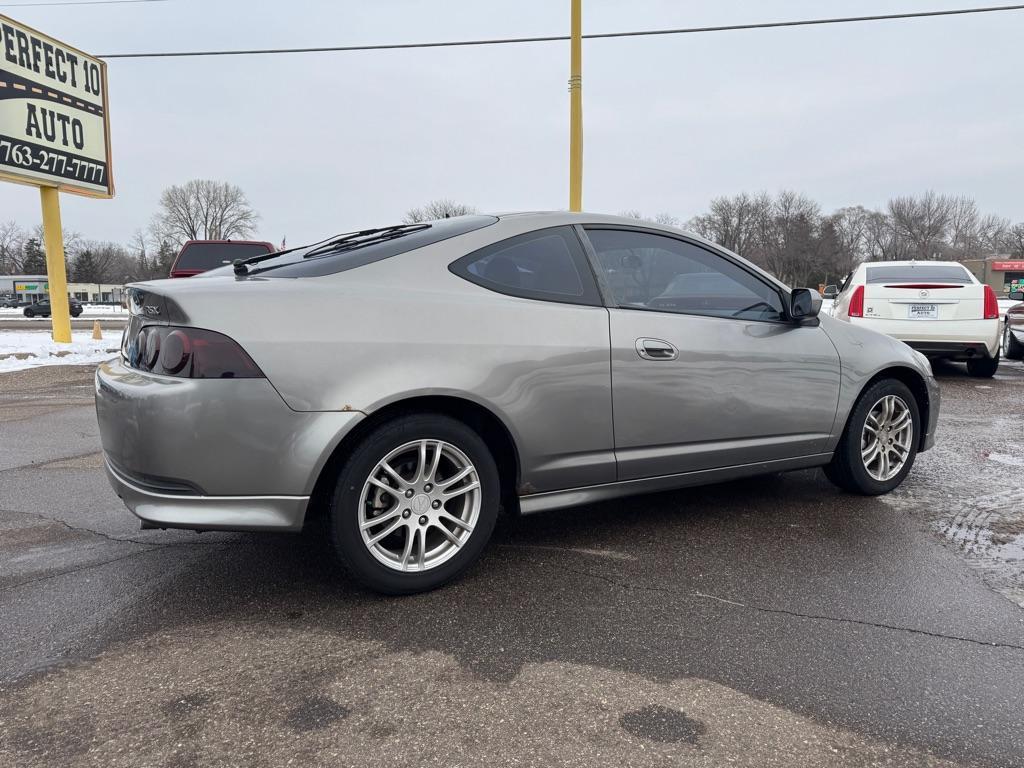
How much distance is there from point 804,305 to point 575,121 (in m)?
7.93

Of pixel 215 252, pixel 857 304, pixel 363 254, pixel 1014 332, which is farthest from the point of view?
pixel 215 252

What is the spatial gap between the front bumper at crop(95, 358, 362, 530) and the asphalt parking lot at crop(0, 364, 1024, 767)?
421mm

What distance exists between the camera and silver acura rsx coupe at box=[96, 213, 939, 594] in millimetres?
2566

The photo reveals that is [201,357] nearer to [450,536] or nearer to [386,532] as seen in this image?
[386,532]

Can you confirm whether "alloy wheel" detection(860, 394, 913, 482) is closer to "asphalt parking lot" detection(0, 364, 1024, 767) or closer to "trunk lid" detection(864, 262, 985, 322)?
"asphalt parking lot" detection(0, 364, 1024, 767)

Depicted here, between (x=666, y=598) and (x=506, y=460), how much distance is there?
0.86m

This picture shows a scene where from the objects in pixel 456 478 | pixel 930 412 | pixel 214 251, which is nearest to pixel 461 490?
pixel 456 478

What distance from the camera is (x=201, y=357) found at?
2535 millimetres

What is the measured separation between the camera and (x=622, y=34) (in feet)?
52.8

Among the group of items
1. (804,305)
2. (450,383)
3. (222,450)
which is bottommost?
(222,450)

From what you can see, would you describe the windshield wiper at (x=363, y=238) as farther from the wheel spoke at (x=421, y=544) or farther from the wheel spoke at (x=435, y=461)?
the wheel spoke at (x=421, y=544)

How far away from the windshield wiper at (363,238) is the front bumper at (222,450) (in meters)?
0.99

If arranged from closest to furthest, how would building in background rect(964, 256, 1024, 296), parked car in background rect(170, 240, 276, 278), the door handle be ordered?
the door handle → parked car in background rect(170, 240, 276, 278) → building in background rect(964, 256, 1024, 296)

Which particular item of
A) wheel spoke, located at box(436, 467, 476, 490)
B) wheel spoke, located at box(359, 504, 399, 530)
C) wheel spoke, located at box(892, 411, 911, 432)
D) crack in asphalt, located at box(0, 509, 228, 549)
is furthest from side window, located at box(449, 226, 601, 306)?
wheel spoke, located at box(892, 411, 911, 432)
